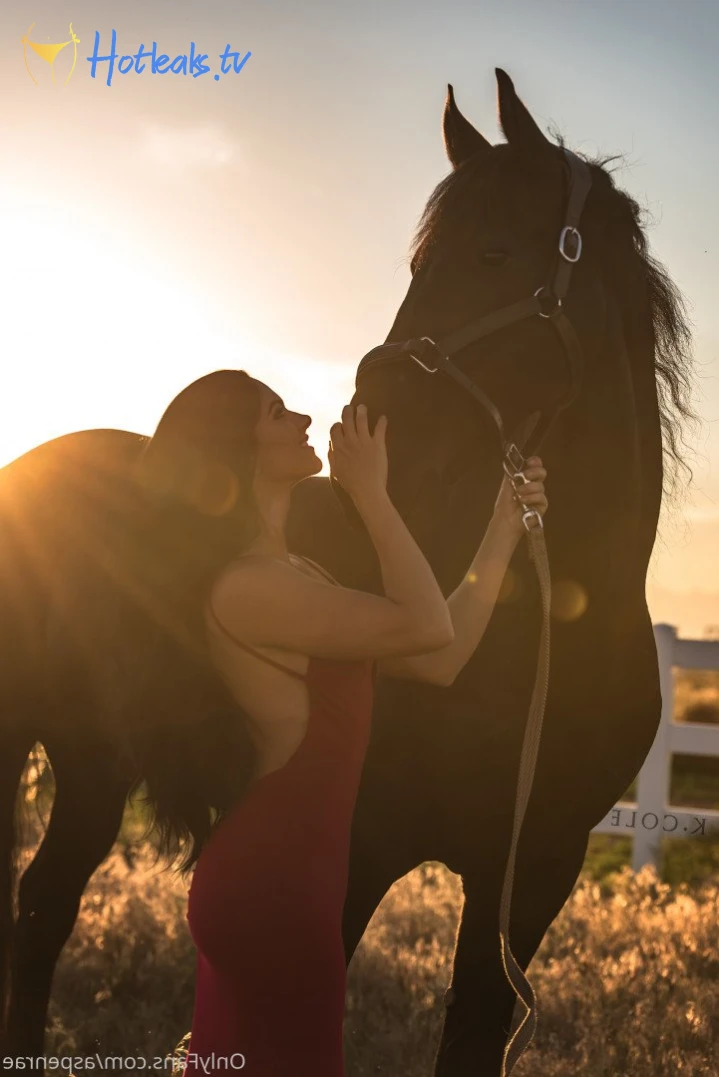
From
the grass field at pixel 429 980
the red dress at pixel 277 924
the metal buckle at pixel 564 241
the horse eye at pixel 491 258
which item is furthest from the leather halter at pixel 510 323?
the grass field at pixel 429 980

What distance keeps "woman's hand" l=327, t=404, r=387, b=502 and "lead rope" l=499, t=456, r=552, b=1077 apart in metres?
0.46

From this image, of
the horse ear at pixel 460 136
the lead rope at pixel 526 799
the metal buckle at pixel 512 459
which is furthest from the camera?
the horse ear at pixel 460 136

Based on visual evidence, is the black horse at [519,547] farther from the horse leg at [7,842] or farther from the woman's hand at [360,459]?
the horse leg at [7,842]

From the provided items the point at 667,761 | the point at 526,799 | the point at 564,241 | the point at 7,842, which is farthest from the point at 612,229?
the point at 667,761

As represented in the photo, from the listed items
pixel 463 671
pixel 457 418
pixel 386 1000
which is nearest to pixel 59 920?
pixel 386 1000

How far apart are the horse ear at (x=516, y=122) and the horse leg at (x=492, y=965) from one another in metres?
2.01

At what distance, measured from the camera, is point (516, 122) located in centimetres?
274

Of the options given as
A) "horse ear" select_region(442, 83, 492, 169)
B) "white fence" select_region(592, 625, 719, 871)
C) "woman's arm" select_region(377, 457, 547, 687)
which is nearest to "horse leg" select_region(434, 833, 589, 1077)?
"woman's arm" select_region(377, 457, 547, 687)

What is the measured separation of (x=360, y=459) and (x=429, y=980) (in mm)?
3573

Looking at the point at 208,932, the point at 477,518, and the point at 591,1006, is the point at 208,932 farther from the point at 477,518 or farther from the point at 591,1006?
the point at 591,1006

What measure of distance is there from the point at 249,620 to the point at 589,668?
50.7 inches

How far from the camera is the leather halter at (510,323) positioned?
2412mm

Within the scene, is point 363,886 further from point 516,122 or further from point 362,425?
point 516,122

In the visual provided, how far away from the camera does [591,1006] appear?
434cm
